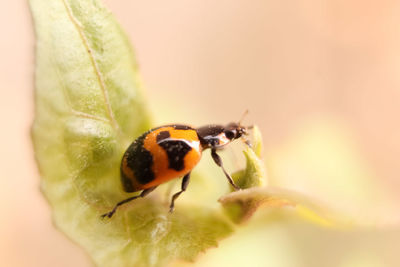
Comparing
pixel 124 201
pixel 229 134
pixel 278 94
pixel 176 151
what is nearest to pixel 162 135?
pixel 176 151

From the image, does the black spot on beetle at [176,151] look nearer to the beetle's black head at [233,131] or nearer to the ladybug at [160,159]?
the ladybug at [160,159]

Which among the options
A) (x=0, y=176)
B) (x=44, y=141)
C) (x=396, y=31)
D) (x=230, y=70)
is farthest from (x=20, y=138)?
(x=396, y=31)

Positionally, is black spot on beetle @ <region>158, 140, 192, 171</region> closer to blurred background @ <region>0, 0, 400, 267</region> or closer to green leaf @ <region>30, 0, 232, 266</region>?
green leaf @ <region>30, 0, 232, 266</region>

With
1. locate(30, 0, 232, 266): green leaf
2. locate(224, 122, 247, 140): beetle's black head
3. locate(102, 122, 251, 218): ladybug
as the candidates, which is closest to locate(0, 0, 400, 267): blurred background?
locate(224, 122, 247, 140): beetle's black head

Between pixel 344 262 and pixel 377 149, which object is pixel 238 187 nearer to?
pixel 344 262

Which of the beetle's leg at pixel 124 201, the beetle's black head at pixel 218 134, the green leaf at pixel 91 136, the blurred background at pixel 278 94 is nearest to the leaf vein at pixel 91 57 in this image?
the green leaf at pixel 91 136

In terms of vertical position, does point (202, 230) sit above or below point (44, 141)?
below
